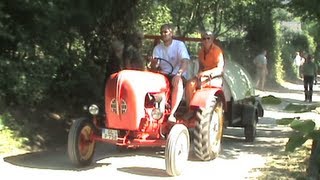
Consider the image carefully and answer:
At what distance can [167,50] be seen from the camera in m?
8.95

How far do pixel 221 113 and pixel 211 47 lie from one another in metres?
1.07

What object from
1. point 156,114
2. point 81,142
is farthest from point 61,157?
point 156,114

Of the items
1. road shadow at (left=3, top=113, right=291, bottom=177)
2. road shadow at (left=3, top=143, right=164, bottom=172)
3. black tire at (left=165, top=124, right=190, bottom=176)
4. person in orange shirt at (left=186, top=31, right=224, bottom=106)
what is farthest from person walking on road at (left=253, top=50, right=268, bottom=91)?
black tire at (left=165, top=124, right=190, bottom=176)

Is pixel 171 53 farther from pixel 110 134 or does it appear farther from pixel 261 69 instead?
Result: pixel 261 69

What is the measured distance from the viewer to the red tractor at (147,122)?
7914 mm

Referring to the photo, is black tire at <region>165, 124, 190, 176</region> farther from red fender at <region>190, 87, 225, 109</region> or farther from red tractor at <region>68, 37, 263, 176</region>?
red fender at <region>190, 87, 225, 109</region>

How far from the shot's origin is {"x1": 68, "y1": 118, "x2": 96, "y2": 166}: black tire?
8242 millimetres

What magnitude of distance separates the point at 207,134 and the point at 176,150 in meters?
1.04

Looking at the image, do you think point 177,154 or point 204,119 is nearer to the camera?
point 177,154

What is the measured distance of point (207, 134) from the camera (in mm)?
8711

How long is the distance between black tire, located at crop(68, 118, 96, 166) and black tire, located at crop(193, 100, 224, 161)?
1.52m

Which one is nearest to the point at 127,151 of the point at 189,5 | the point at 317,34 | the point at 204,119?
the point at 204,119

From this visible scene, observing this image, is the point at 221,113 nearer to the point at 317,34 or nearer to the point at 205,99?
the point at 205,99

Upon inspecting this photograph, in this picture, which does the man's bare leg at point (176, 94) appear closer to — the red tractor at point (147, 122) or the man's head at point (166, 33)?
the red tractor at point (147, 122)
